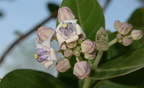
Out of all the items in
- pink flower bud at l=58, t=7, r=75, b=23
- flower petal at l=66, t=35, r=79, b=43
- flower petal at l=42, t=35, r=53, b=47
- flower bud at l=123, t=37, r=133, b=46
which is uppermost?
pink flower bud at l=58, t=7, r=75, b=23

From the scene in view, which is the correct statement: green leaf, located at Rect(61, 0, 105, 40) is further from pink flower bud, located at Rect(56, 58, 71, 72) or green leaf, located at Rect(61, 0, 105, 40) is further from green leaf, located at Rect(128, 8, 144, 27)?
green leaf, located at Rect(128, 8, 144, 27)

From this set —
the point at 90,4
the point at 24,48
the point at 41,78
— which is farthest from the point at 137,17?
Answer: the point at 24,48

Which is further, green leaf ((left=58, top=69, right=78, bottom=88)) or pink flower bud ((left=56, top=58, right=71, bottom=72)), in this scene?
green leaf ((left=58, top=69, right=78, bottom=88))

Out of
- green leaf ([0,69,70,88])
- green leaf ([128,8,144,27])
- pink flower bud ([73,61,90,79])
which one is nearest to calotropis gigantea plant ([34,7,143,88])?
pink flower bud ([73,61,90,79])

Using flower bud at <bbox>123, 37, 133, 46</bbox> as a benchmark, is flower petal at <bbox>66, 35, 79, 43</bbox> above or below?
above

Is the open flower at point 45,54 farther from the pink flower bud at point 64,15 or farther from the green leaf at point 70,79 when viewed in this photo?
the green leaf at point 70,79

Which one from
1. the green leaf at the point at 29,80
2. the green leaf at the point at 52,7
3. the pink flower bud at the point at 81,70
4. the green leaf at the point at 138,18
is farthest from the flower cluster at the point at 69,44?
the green leaf at the point at 52,7

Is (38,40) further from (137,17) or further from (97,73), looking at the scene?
(137,17)
